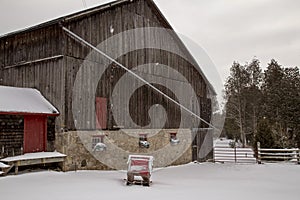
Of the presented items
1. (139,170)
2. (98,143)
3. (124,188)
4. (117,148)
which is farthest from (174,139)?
(124,188)

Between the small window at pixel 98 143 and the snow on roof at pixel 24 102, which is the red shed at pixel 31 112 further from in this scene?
the small window at pixel 98 143

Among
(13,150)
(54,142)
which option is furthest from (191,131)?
(13,150)

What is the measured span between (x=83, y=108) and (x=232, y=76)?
26.0 metres

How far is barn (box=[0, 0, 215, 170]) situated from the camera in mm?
12391

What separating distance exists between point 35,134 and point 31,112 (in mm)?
1135

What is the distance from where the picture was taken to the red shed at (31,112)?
37.1 ft

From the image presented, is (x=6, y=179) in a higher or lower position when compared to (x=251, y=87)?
lower

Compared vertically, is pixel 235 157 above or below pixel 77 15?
below

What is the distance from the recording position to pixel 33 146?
1190 cm

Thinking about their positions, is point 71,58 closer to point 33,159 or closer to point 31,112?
point 31,112

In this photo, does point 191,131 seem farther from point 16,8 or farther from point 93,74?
point 16,8

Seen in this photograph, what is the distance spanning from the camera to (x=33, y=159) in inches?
425

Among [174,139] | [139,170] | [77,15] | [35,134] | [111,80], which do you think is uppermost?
[77,15]

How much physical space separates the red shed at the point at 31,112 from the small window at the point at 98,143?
1.97 m
